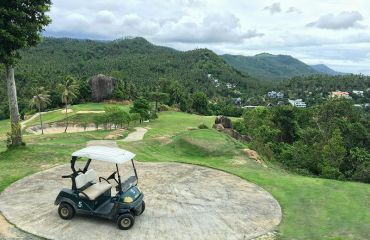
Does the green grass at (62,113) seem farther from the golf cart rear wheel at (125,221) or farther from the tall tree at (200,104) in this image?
the golf cart rear wheel at (125,221)

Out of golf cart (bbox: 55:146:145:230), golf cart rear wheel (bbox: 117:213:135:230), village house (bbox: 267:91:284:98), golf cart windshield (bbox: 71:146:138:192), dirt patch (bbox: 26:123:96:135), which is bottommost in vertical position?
village house (bbox: 267:91:284:98)

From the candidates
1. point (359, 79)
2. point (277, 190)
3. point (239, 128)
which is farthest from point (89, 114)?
point (359, 79)

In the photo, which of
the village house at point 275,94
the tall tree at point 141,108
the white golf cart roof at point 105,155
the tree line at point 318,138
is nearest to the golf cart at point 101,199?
the white golf cart roof at point 105,155

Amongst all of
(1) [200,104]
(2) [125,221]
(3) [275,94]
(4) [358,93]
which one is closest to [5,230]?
(2) [125,221]

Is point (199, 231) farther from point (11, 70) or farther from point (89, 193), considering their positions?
point (11, 70)

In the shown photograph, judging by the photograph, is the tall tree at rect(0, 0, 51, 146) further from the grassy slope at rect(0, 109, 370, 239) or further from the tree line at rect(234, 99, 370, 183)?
the tree line at rect(234, 99, 370, 183)

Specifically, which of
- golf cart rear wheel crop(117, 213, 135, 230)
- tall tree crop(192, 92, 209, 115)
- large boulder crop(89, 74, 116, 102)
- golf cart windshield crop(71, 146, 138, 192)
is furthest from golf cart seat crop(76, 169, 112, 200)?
Answer: tall tree crop(192, 92, 209, 115)

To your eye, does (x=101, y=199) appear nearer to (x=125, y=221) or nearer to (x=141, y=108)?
(x=125, y=221)
